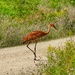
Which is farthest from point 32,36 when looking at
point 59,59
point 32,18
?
point 32,18

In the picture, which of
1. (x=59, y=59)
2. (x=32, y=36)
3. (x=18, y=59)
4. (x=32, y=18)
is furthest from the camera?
(x=32, y=18)

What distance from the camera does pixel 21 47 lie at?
19891 millimetres

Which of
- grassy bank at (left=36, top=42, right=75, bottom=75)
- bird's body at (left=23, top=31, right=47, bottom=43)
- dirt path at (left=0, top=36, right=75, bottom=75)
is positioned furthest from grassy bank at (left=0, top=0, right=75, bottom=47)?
grassy bank at (left=36, top=42, right=75, bottom=75)

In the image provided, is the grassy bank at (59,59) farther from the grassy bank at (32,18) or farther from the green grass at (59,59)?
the grassy bank at (32,18)

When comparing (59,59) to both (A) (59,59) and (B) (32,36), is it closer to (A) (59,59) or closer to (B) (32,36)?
(A) (59,59)

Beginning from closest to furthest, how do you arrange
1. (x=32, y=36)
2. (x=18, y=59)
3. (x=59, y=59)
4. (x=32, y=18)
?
1. (x=59, y=59)
2. (x=32, y=36)
3. (x=18, y=59)
4. (x=32, y=18)

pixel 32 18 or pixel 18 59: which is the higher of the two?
pixel 32 18

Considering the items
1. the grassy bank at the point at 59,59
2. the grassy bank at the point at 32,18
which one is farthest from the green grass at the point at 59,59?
the grassy bank at the point at 32,18

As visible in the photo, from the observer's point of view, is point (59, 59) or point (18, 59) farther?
point (18, 59)

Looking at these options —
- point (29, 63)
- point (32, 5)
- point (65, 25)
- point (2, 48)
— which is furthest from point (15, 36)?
point (32, 5)

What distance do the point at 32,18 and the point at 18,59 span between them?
782 centimetres

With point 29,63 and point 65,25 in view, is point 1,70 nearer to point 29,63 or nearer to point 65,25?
point 29,63

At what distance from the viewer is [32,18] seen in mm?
24953

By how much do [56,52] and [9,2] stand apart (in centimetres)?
1695
